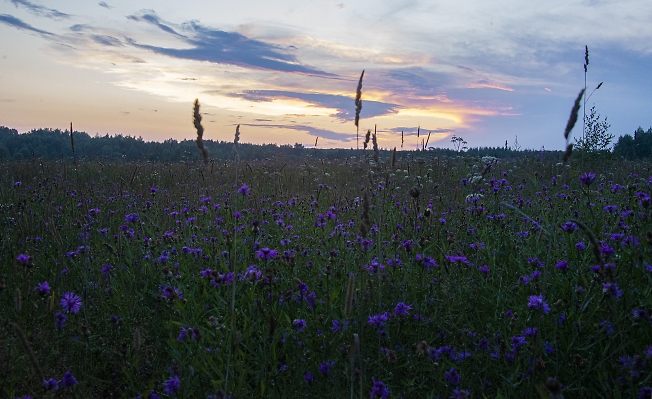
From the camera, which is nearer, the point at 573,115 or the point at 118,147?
the point at 573,115

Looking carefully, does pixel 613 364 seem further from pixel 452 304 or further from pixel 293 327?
pixel 293 327

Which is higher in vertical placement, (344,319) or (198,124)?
(198,124)

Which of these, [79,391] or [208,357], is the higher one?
[208,357]

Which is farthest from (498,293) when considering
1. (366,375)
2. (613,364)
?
(366,375)

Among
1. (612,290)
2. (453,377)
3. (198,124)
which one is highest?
(198,124)

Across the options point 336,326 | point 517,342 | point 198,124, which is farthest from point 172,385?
point 517,342

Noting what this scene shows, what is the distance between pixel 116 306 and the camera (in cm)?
293

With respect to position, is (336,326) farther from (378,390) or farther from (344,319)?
(378,390)

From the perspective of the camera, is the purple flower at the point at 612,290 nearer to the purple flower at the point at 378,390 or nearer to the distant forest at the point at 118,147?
the purple flower at the point at 378,390

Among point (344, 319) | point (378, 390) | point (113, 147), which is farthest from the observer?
point (113, 147)

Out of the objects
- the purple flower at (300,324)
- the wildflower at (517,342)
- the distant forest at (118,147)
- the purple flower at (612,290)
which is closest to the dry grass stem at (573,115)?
the purple flower at (612,290)

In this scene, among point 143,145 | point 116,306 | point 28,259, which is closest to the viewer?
point 28,259

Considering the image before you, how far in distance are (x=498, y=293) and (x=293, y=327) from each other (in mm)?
1315

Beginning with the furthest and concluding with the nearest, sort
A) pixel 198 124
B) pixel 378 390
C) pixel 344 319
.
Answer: pixel 344 319 < pixel 198 124 < pixel 378 390
